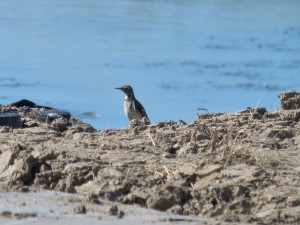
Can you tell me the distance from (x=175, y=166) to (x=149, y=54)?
65.1 ft

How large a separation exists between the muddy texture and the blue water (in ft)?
15.2

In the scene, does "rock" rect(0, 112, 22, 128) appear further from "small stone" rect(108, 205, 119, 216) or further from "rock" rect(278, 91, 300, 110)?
"small stone" rect(108, 205, 119, 216)

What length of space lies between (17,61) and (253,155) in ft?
56.8

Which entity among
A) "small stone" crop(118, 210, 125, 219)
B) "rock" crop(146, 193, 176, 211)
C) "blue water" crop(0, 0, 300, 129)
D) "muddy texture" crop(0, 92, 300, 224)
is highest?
"blue water" crop(0, 0, 300, 129)

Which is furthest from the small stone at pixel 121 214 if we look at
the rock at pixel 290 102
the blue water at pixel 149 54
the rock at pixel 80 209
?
the blue water at pixel 149 54

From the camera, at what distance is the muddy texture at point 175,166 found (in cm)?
724

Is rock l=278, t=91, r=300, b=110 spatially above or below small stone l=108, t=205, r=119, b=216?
above

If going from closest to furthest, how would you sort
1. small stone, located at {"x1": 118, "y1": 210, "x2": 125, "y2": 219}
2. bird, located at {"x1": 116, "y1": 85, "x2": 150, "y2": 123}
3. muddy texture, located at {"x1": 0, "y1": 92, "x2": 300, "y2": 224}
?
small stone, located at {"x1": 118, "y1": 210, "x2": 125, "y2": 219} < muddy texture, located at {"x1": 0, "y1": 92, "x2": 300, "y2": 224} < bird, located at {"x1": 116, "y1": 85, "x2": 150, "y2": 123}

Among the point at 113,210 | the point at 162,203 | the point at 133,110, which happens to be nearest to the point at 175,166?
the point at 162,203

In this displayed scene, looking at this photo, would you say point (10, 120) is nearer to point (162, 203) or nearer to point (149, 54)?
point (162, 203)

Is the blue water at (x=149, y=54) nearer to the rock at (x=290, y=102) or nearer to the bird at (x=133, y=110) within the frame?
the bird at (x=133, y=110)

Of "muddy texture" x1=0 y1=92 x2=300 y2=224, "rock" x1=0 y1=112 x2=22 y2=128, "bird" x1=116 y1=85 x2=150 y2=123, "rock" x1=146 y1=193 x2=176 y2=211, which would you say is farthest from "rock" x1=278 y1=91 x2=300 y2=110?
"rock" x1=146 y1=193 x2=176 y2=211

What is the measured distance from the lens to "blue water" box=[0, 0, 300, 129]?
65.6 feet

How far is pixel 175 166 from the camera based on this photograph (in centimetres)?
801
